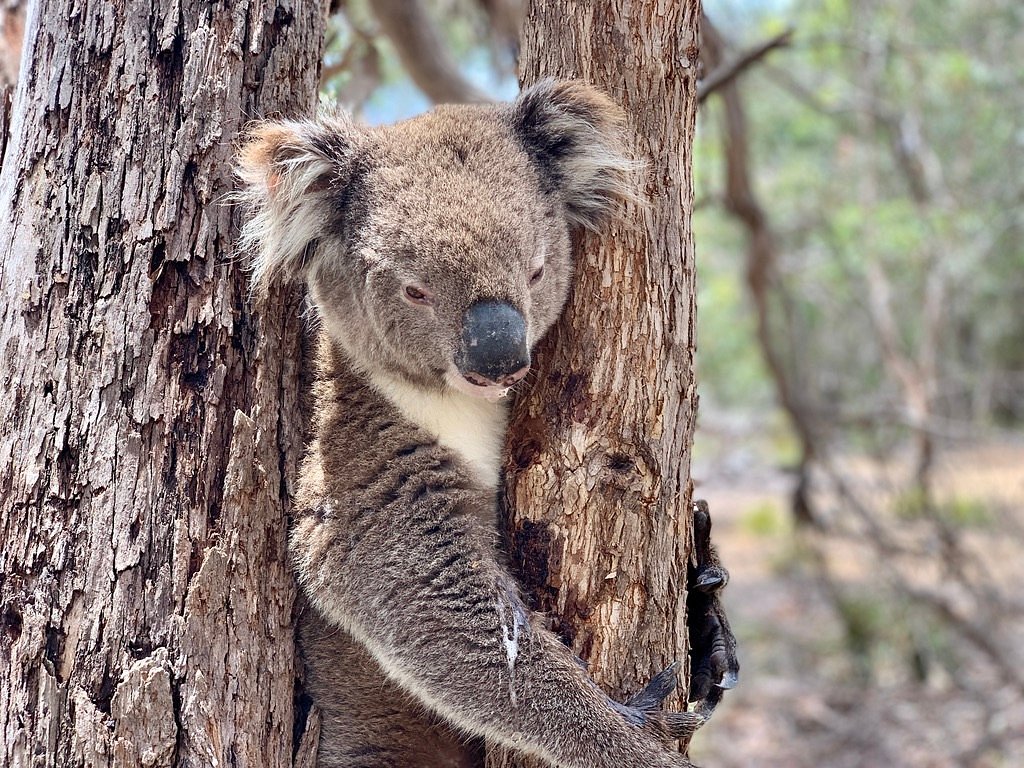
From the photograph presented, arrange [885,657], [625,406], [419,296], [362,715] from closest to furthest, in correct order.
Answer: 1. [625,406]
2. [419,296]
3. [362,715]
4. [885,657]

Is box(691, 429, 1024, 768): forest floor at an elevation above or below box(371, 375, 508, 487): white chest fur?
below

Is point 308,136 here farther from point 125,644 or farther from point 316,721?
point 316,721

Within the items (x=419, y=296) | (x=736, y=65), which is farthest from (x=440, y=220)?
(x=736, y=65)

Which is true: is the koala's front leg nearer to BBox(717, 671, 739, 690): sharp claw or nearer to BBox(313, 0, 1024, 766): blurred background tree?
BBox(717, 671, 739, 690): sharp claw

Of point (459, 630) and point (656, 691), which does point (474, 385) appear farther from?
point (656, 691)

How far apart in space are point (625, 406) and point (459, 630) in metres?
0.65

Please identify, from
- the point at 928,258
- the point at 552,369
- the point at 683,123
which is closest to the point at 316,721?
the point at 552,369

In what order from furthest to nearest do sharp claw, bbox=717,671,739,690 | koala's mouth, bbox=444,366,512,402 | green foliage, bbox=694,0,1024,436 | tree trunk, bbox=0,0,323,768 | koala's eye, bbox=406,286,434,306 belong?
1. green foliage, bbox=694,0,1024,436
2. sharp claw, bbox=717,671,739,690
3. koala's eye, bbox=406,286,434,306
4. koala's mouth, bbox=444,366,512,402
5. tree trunk, bbox=0,0,323,768

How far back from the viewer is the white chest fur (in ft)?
8.29

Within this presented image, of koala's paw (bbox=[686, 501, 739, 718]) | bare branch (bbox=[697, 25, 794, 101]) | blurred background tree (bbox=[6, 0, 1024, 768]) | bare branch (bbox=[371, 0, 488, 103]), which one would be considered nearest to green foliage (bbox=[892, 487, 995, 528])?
blurred background tree (bbox=[6, 0, 1024, 768])

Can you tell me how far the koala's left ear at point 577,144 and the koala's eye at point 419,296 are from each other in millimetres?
444

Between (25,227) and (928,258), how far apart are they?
931cm

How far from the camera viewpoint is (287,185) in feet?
7.57

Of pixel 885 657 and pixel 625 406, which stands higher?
pixel 625 406
